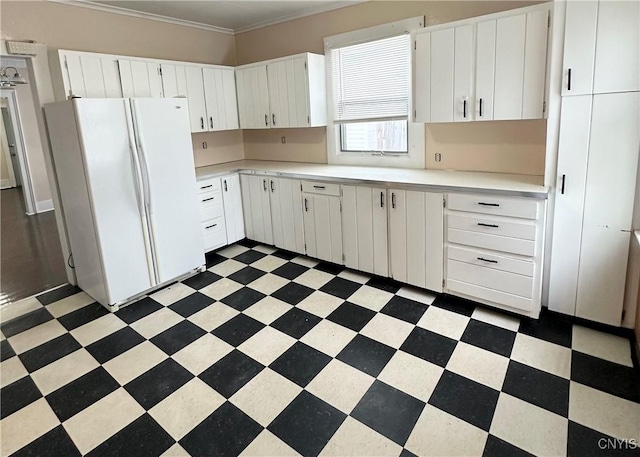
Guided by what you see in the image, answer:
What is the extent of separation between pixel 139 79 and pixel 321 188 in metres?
2.04

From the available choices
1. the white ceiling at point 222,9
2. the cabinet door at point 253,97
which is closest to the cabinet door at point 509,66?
the white ceiling at point 222,9

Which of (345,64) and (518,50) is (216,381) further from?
(345,64)

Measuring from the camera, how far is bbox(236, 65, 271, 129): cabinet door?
14.5 feet

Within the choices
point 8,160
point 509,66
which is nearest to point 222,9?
point 509,66

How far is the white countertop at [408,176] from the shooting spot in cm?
271

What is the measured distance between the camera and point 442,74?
3025 millimetres

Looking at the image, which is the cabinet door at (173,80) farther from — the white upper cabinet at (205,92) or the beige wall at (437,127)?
the beige wall at (437,127)

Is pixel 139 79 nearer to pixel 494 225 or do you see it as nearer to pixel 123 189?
pixel 123 189

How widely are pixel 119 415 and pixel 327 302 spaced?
1.63 meters

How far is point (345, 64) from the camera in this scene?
402cm

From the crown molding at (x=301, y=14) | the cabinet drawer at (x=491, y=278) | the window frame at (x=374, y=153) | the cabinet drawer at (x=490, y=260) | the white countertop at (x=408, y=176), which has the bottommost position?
the cabinet drawer at (x=491, y=278)

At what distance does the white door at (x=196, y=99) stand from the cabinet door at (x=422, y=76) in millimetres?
2386

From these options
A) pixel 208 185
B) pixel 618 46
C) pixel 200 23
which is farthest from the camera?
pixel 200 23

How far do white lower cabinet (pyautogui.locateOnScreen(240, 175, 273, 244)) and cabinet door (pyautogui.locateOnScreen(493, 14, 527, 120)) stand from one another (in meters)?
2.37
